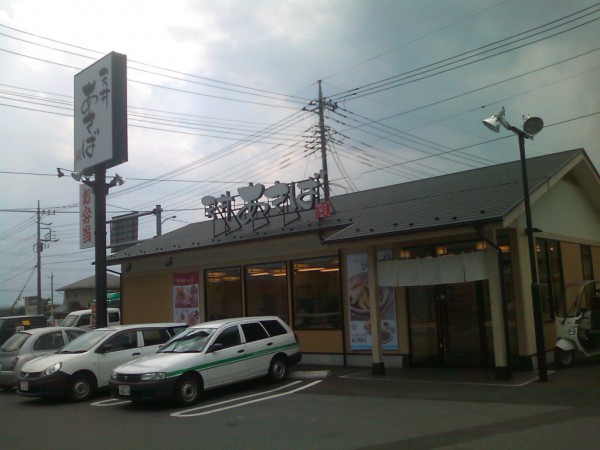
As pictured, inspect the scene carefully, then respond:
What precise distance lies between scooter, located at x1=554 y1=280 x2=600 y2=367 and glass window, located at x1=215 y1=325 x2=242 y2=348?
7598 mm

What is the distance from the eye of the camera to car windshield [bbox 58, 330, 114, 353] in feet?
43.6

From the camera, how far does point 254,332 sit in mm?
13375

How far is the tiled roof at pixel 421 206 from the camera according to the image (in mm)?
12688

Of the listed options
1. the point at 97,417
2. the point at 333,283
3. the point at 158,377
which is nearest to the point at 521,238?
the point at 333,283

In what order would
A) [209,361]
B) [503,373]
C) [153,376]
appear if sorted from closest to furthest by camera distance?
[153,376], [503,373], [209,361]

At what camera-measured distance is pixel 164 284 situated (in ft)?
71.4

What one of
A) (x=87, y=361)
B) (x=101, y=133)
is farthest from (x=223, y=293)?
(x=87, y=361)

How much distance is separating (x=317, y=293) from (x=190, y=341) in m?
5.29

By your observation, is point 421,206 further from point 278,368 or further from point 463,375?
point 278,368

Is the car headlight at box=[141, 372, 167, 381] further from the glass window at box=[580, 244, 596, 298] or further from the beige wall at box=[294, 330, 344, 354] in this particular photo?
the glass window at box=[580, 244, 596, 298]

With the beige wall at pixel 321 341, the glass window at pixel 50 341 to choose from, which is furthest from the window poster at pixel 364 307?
the glass window at pixel 50 341

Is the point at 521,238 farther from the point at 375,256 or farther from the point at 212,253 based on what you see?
the point at 212,253

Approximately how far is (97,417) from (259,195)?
1001 cm

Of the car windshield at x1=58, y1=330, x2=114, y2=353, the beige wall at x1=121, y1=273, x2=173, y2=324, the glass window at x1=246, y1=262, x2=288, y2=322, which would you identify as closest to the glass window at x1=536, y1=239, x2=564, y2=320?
the glass window at x1=246, y1=262, x2=288, y2=322
